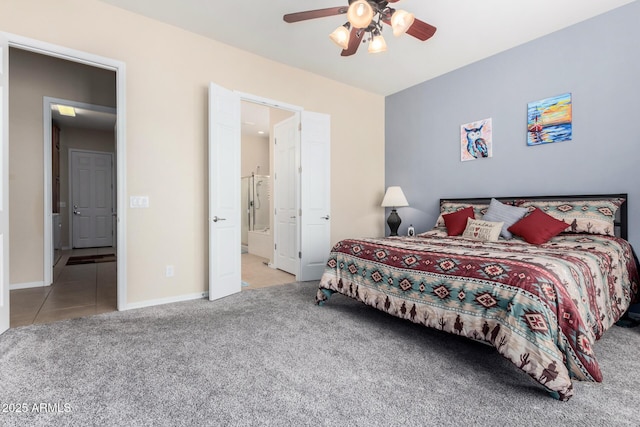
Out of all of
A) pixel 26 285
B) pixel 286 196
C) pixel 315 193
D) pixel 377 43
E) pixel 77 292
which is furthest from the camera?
pixel 286 196

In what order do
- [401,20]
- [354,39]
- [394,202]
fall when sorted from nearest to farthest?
[401,20] < [354,39] < [394,202]

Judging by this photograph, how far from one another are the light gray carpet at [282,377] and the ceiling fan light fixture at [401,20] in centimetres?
226

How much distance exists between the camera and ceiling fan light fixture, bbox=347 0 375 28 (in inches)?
80.6

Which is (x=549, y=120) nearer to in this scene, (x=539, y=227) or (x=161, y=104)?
(x=539, y=227)

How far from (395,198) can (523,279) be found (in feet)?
9.65

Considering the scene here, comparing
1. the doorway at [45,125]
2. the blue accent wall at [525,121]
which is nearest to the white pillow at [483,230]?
the blue accent wall at [525,121]

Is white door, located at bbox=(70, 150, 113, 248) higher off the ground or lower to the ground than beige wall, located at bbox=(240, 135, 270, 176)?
lower

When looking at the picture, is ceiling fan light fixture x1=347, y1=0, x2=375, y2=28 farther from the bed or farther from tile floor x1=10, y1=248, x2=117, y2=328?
tile floor x1=10, y1=248, x2=117, y2=328

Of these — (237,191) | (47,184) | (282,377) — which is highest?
(47,184)

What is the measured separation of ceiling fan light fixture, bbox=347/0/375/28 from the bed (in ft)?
5.50

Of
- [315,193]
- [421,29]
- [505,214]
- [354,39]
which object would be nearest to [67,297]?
[315,193]

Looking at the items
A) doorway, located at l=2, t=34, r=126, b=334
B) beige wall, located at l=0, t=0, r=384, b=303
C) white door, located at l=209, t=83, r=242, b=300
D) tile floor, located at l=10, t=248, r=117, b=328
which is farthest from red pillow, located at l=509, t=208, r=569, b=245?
tile floor, located at l=10, t=248, r=117, b=328

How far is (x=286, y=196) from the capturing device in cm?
491

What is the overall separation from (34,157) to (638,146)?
251 inches
